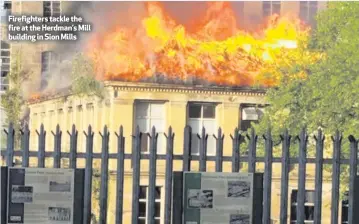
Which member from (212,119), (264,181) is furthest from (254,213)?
(212,119)

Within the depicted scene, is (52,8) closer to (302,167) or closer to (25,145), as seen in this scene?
(25,145)

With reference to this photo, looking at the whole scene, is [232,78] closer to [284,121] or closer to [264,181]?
[284,121]

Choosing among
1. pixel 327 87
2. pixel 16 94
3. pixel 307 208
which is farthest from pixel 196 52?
pixel 307 208

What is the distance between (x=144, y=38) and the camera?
11.9 m

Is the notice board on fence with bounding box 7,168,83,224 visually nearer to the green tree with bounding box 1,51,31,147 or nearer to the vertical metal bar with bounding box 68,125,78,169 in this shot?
the vertical metal bar with bounding box 68,125,78,169

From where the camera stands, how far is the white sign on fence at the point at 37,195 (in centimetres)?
689

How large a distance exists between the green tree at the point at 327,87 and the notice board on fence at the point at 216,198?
16.3 ft

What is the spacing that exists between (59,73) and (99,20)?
96cm

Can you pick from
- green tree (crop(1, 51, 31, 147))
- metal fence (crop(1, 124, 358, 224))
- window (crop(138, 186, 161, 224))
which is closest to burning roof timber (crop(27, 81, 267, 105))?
green tree (crop(1, 51, 31, 147))

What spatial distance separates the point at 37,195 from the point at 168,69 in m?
5.45

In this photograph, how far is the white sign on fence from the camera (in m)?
6.89

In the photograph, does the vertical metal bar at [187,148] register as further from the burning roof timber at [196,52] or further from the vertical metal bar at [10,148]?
the burning roof timber at [196,52]

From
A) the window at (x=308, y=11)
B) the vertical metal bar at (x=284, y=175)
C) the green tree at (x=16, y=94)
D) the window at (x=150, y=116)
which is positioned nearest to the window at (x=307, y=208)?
the window at (x=150, y=116)

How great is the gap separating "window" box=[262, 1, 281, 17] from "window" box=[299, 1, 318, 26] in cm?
34
